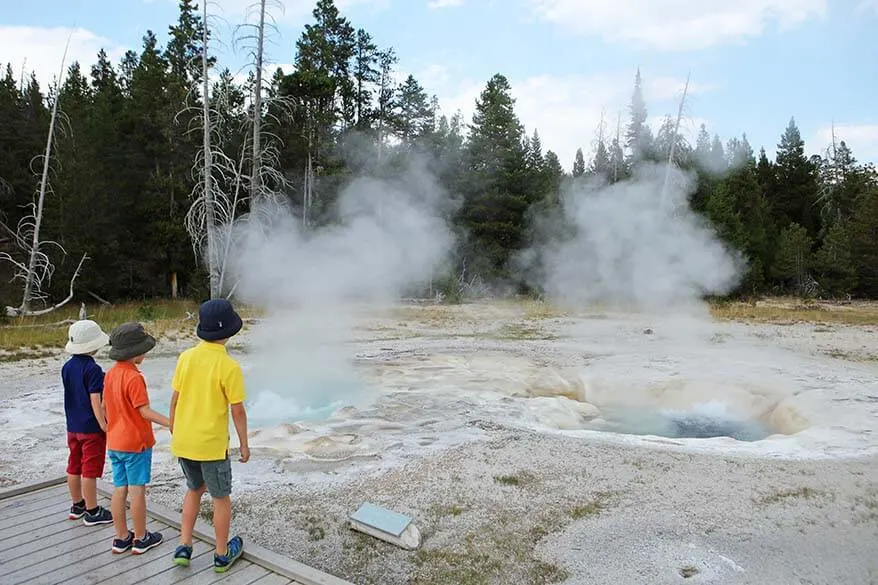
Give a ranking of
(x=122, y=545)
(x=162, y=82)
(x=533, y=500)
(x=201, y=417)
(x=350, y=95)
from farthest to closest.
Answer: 1. (x=350, y=95)
2. (x=162, y=82)
3. (x=533, y=500)
4. (x=122, y=545)
5. (x=201, y=417)

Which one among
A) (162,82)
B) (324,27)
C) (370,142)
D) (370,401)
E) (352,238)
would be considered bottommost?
(370,401)

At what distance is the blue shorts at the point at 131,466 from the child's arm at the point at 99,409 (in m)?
0.19

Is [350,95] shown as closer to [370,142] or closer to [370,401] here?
[370,142]

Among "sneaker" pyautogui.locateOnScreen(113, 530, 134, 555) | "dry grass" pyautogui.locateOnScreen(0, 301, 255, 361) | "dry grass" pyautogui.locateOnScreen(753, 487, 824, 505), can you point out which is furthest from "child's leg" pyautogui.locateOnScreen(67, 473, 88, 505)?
"dry grass" pyautogui.locateOnScreen(0, 301, 255, 361)

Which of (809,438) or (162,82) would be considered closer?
(809,438)

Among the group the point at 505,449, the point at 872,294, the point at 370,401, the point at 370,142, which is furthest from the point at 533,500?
the point at 872,294

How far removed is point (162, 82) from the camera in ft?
89.0

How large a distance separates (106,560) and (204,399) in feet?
3.60

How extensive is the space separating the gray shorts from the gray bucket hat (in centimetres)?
68

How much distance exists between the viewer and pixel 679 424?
8.27 metres

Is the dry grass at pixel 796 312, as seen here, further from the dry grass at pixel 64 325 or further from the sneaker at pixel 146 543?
the sneaker at pixel 146 543

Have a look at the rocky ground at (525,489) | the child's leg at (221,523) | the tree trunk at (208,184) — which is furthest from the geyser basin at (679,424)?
the tree trunk at (208,184)

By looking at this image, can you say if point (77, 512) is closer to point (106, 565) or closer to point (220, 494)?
point (106, 565)

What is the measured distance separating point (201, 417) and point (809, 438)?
22.4 ft
